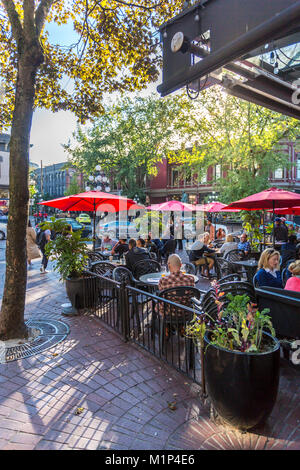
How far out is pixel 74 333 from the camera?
15.9 feet

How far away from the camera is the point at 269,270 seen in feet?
15.9

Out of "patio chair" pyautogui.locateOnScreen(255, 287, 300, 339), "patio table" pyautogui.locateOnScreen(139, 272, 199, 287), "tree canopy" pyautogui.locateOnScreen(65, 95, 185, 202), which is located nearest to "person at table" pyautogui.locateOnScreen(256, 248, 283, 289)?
"patio chair" pyautogui.locateOnScreen(255, 287, 300, 339)

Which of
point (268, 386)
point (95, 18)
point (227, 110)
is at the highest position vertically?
point (227, 110)

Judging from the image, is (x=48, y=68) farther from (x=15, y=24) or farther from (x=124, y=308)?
(x=124, y=308)

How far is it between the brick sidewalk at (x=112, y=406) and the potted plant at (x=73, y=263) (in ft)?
4.93

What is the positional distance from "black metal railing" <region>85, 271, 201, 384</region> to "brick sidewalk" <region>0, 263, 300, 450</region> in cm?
19

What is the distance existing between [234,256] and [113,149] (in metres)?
25.6

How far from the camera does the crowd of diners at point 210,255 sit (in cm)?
429

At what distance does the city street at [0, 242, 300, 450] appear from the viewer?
2.44m

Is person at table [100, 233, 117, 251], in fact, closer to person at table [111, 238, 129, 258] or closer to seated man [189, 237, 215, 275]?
person at table [111, 238, 129, 258]

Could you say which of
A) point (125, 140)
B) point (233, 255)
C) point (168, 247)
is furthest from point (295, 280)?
point (125, 140)

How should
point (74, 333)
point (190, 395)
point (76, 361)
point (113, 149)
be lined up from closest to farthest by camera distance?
1. point (190, 395)
2. point (76, 361)
3. point (74, 333)
4. point (113, 149)

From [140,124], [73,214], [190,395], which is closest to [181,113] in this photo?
[140,124]
